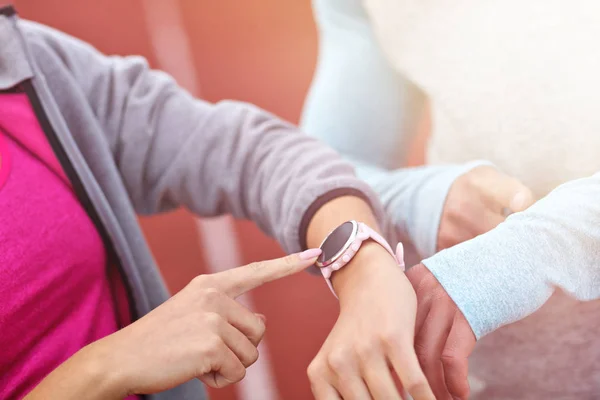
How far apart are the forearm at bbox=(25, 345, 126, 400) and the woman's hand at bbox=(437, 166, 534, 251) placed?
0.85 ft

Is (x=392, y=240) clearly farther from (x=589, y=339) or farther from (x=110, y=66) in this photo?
(x=110, y=66)

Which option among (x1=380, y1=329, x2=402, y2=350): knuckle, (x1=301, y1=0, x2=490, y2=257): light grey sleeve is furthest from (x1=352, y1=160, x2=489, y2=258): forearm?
(x1=380, y1=329, x2=402, y2=350): knuckle

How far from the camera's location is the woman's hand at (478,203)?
38 cm

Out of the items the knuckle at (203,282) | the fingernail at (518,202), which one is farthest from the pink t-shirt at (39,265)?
the fingernail at (518,202)

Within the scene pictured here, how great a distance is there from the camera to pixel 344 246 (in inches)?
14.9

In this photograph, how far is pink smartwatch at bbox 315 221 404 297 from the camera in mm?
377

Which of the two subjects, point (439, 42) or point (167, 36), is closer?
point (439, 42)

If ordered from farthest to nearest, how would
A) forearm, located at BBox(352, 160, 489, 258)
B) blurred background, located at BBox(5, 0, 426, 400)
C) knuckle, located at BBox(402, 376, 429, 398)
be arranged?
1. blurred background, located at BBox(5, 0, 426, 400)
2. forearm, located at BBox(352, 160, 489, 258)
3. knuckle, located at BBox(402, 376, 429, 398)

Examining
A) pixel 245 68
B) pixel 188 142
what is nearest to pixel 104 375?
pixel 188 142

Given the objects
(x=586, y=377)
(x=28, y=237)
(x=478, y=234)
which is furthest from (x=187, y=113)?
(x=586, y=377)

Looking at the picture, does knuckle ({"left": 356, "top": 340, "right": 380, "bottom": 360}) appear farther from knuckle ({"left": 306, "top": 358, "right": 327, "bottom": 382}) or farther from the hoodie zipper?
the hoodie zipper

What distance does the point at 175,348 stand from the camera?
1.08 feet

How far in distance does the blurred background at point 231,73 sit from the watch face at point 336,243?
10cm

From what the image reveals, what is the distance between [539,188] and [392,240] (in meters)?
0.12
